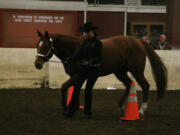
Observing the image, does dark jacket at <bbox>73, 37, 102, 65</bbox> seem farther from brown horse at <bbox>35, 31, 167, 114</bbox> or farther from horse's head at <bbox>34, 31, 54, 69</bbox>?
horse's head at <bbox>34, 31, 54, 69</bbox>

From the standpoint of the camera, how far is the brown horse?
7605 mm

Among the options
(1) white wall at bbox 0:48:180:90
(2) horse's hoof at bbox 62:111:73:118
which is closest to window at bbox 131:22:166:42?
(1) white wall at bbox 0:48:180:90

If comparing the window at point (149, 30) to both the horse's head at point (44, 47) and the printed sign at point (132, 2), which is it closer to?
the printed sign at point (132, 2)

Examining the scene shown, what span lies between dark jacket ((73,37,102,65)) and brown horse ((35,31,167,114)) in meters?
0.18

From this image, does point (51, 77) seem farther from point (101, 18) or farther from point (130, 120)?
point (101, 18)

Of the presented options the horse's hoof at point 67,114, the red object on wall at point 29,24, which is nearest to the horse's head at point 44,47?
the horse's hoof at point 67,114

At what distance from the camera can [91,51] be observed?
7.49 meters

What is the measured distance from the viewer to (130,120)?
7.43m

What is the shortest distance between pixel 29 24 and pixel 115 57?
12.5m

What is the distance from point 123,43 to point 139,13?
45.5ft

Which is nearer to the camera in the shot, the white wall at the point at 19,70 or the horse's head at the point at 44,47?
the horse's head at the point at 44,47

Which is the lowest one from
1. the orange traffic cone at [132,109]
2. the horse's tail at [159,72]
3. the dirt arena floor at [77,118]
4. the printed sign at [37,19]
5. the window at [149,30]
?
the dirt arena floor at [77,118]

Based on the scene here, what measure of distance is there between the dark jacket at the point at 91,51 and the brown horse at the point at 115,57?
181mm

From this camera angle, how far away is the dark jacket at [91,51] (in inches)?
293
